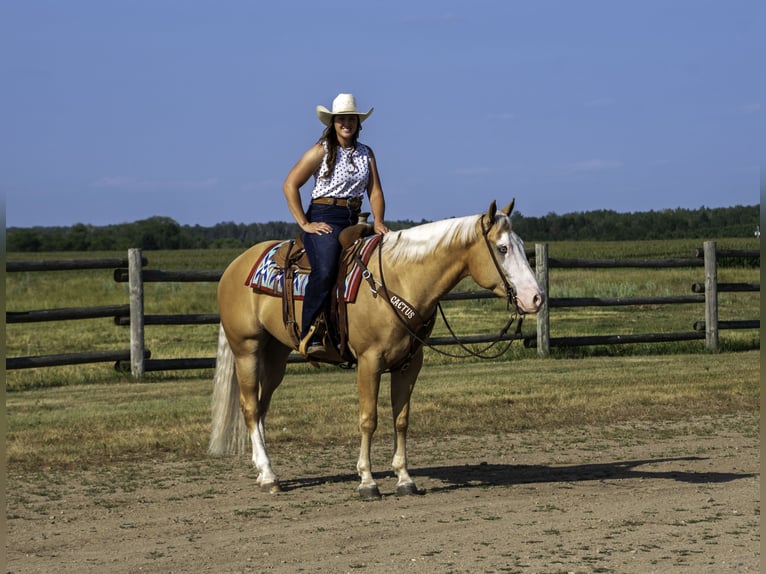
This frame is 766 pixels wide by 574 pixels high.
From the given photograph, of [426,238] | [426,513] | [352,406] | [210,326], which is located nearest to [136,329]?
[352,406]

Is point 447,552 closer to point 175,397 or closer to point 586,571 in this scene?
point 586,571

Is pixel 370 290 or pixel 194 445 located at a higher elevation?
pixel 370 290

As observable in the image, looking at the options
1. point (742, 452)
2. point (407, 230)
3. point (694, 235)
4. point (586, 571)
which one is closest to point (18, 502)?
point (407, 230)

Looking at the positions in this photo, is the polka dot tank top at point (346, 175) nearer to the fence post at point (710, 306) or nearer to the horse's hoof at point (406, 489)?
→ the horse's hoof at point (406, 489)

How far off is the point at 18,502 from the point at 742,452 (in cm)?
620

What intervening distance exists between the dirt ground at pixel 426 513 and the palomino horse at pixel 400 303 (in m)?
0.43

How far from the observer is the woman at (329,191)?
8844mm

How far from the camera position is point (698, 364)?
18.2 metres

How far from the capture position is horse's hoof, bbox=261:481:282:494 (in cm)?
901

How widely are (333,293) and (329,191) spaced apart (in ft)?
2.59

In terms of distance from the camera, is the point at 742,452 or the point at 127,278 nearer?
the point at 742,452

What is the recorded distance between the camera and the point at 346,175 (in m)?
8.96

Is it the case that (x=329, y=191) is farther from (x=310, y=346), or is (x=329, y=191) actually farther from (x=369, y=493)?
(x=369, y=493)

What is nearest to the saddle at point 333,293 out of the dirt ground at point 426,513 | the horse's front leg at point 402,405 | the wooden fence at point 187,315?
the horse's front leg at point 402,405
